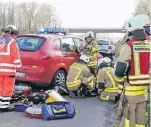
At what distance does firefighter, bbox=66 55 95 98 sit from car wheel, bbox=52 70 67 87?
0.87m

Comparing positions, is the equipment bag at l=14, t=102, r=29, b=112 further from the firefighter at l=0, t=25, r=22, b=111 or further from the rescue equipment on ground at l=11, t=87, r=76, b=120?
the firefighter at l=0, t=25, r=22, b=111

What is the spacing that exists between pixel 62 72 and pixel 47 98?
9.97 ft

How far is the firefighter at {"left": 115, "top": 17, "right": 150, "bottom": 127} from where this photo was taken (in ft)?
15.6

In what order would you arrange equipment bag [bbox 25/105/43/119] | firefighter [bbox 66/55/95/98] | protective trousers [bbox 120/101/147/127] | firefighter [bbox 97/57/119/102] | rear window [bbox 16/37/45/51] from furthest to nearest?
rear window [bbox 16/37/45/51] → firefighter [bbox 66/55/95/98] → firefighter [bbox 97/57/119/102] → equipment bag [bbox 25/105/43/119] → protective trousers [bbox 120/101/147/127]

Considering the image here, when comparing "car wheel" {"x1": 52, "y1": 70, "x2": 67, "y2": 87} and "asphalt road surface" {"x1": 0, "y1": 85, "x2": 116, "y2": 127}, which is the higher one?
"car wheel" {"x1": 52, "y1": 70, "x2": 67, "y2": 87}

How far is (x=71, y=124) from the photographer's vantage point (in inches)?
272

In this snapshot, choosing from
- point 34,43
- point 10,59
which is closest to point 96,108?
point 10,59

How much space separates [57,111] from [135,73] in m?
2.71

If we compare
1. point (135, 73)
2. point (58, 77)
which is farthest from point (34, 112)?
point (58, 77)

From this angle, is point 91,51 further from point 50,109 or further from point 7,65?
point 50,109

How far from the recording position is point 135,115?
16.2 ft

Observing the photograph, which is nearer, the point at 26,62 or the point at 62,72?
the point at 26,62

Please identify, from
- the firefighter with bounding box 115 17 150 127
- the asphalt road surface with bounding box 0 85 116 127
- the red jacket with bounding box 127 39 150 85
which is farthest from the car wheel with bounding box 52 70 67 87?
the red jacket with bounding box 127 39 150 85

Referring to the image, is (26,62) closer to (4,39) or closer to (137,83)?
(4,39)
